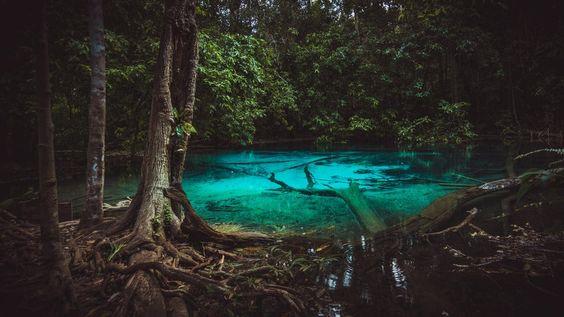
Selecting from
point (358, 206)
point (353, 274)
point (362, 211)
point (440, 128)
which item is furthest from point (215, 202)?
point (440, 128)

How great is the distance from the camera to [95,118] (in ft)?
13.9

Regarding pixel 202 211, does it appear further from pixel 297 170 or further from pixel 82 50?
pixel 297 170

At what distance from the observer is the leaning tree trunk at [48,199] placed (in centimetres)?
215

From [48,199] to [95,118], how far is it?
88.1 inches

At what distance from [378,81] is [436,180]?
1148 cm

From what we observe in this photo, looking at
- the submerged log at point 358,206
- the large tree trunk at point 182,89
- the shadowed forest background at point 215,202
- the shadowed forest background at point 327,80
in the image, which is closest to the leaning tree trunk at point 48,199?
the shadowed forest background at point 215,202

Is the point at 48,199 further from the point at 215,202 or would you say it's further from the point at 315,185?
the point at 315,185

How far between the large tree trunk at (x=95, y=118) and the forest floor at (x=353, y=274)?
354 millimetres

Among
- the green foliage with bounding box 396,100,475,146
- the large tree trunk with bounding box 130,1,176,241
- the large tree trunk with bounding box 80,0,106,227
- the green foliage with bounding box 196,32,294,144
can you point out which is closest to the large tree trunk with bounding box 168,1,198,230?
the large tree trunk with bounding box 130,1,176,241

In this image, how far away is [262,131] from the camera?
69.3 feet

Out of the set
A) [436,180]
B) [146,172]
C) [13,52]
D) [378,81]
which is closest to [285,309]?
[146,172]

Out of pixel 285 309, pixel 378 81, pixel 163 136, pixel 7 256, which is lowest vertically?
pixel 285 309

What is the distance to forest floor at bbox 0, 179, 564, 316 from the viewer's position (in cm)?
260

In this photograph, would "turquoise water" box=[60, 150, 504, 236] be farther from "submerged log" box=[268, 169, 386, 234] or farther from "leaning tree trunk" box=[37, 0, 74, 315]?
"leaning tree trunk" box=[37, 0, 74, 315]
